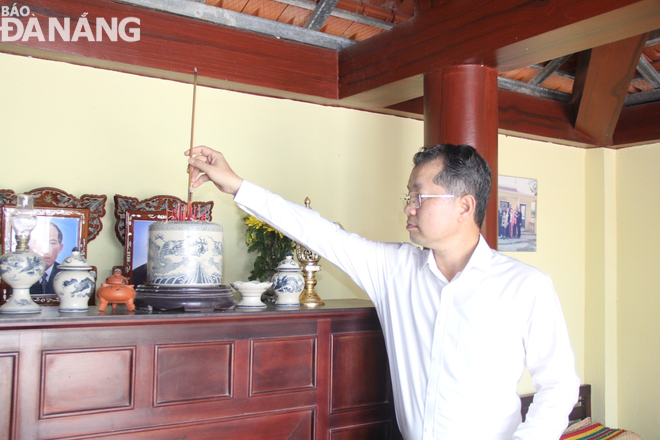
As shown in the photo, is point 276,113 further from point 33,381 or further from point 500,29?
point 33,381

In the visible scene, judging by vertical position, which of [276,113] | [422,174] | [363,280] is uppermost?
[276,113]

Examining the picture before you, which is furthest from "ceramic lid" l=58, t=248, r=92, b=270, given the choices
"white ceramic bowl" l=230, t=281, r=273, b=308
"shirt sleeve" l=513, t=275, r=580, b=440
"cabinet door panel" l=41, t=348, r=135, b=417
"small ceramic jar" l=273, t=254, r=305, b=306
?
"shirt sleeve" l=513, t=275, r=580, b=440

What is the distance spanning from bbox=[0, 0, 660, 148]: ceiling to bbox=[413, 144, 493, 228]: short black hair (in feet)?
2.03

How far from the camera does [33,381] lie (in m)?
1.74

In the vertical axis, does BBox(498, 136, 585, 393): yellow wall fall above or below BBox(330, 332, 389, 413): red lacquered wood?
above

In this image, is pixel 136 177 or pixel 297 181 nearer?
pixel 136 177

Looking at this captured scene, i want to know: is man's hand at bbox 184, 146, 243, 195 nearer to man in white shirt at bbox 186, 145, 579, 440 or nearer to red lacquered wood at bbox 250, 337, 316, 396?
man in white shirt at bbox 186, 145, 579, 440

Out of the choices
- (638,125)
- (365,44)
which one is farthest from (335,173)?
(638,125)

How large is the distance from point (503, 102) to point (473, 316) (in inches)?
88.1

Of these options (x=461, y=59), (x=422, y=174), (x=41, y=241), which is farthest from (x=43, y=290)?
(x=461, y=59)

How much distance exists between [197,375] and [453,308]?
0.89 meters

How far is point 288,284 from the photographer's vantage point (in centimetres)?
240

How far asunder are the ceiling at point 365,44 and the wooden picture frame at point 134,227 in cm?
62

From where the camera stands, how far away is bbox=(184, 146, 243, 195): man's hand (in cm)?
197
